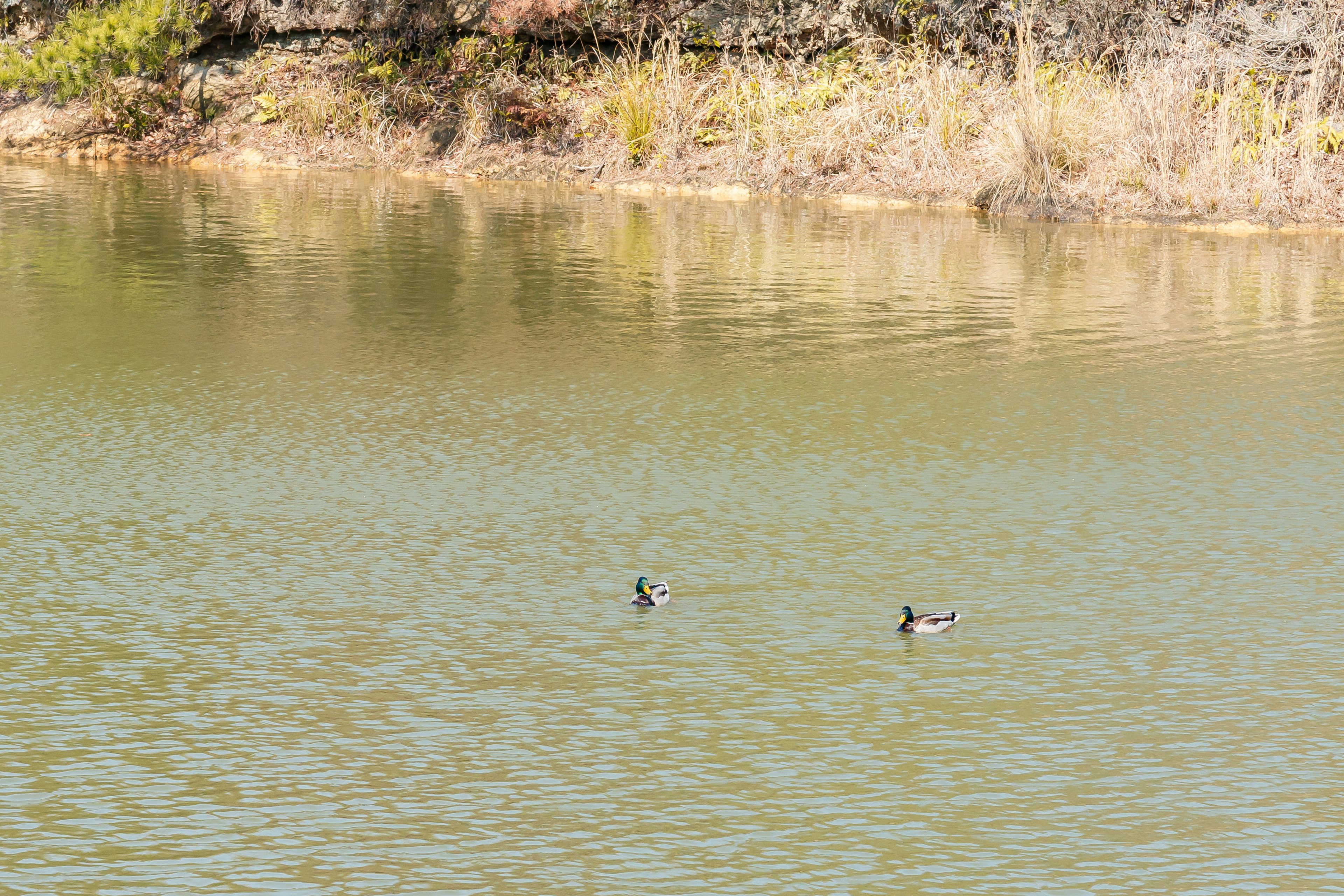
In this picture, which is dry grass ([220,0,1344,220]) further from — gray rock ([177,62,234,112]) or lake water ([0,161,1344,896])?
lake water ([0,161,1344,896])

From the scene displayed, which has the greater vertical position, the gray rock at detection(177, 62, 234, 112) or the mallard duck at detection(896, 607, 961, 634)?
the gray rock at detection(177, 62, 234, 112)

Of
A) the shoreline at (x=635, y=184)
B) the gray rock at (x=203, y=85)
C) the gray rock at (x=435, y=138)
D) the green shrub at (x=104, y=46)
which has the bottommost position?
the shoreline at (x=635, y=184)

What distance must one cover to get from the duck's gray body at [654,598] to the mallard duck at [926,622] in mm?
835

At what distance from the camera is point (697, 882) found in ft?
13.8

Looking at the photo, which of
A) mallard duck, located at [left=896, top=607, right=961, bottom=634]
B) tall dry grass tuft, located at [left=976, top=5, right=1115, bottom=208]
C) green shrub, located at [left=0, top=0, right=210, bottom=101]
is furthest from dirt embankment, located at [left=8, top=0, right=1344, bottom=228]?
mallard duck, located at [left=896, top=607, right=961, bottom=634]

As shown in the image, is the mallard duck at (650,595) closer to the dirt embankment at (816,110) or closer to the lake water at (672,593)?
the lake water at (672,593)

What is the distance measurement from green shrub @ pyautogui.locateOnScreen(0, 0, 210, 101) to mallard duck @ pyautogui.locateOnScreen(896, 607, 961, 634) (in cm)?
2426

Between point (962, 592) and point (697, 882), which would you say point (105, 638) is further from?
point (962, 592)

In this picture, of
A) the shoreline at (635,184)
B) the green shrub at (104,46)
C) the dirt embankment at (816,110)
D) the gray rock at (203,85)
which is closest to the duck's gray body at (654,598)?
the shoreline at (635,184)

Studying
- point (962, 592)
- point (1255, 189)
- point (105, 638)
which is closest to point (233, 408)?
point (105, 638)

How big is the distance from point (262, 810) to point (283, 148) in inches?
928

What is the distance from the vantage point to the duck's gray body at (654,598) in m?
6.20

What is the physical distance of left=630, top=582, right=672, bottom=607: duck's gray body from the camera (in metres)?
6.20

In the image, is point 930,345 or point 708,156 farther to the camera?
point 708,156
